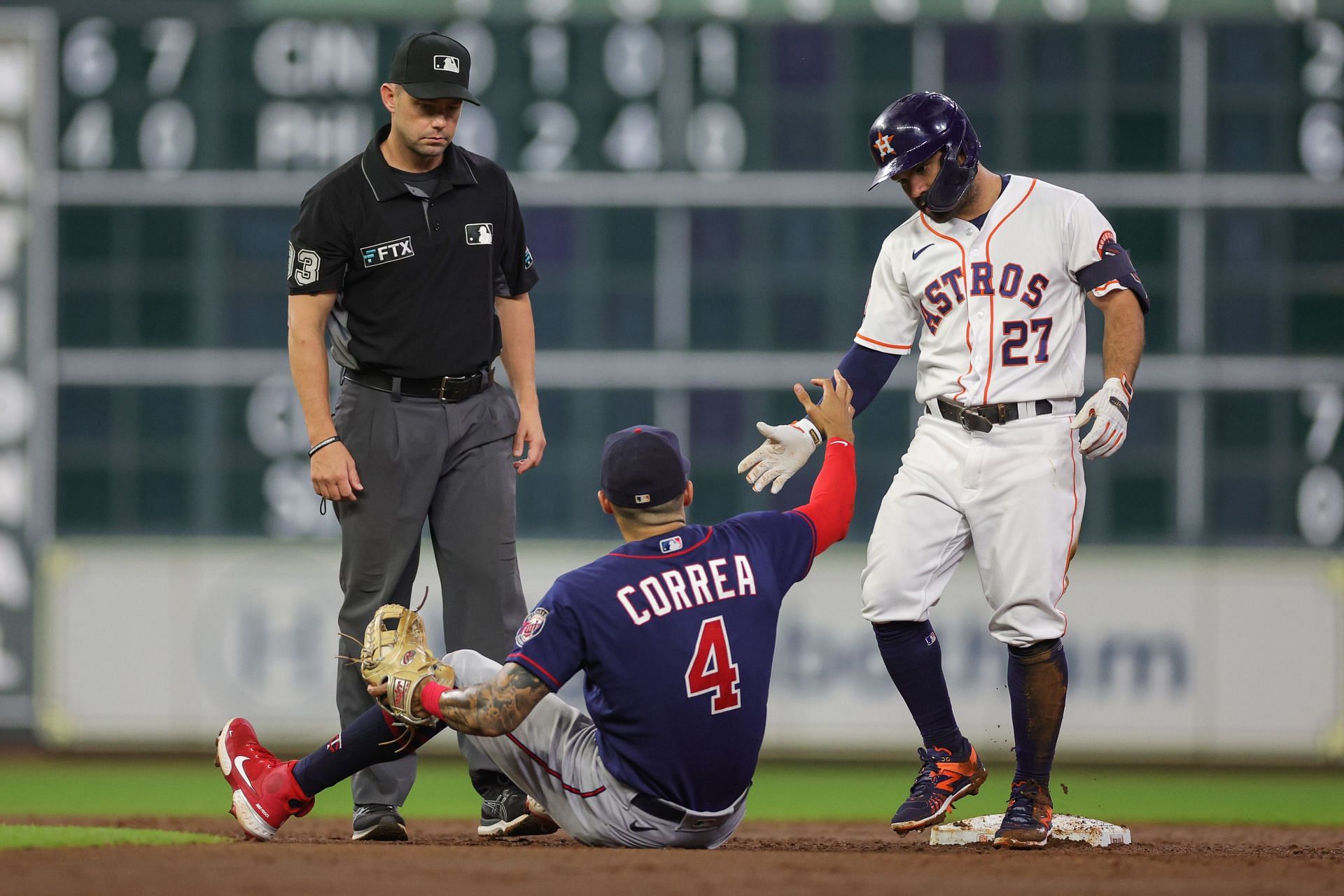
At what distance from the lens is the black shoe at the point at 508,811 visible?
14.9 feet

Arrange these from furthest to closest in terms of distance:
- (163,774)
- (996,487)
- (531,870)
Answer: (163,774)
(996,487)
(531,870)

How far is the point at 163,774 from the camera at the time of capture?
908 cm

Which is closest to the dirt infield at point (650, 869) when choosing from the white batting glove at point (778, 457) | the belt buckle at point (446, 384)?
the white batting glove at point (778, 457)

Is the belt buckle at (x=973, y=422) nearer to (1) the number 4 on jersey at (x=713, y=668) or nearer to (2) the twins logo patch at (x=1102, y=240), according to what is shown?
(2) the twins logo patch at (x=1102, y=240)

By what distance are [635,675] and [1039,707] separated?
1102 mm

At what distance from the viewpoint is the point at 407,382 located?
4535mm

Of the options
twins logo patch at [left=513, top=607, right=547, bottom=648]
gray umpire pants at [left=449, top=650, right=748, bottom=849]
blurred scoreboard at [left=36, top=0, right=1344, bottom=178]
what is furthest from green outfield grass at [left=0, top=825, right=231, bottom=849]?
blurred scoreboard at [left=36, top=0, right=1344, bottom=178]

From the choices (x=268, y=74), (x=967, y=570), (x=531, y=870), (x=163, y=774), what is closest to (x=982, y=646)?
(x=967, y=570)

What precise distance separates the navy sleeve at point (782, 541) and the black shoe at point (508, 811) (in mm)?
1025

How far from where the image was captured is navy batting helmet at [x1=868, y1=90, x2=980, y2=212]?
14.3ft

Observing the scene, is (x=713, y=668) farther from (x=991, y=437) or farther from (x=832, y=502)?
(x=991, y=437)

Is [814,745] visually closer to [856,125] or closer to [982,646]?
[982,646]

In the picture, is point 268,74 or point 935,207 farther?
point 268,74

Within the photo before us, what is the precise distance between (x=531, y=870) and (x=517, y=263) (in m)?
1.89
